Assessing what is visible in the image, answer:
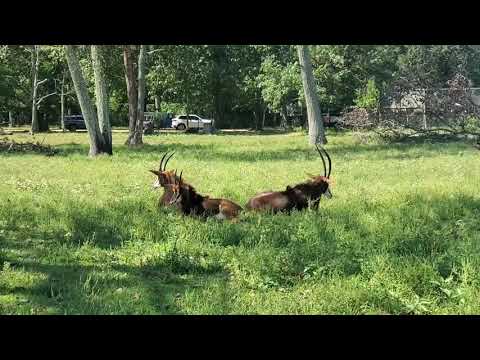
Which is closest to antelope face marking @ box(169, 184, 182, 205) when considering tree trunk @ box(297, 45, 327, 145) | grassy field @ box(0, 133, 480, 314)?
grassy field @ box(0, 133, 480, 314)

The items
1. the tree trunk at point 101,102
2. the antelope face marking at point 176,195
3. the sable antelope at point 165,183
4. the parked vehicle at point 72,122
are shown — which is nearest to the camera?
the antelope face marking at point 176,195

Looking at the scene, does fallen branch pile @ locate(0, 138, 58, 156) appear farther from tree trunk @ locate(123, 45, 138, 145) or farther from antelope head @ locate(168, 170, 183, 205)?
antelope head @ locate(168, 170, 183, 205)

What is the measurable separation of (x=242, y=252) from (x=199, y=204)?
7.02ft

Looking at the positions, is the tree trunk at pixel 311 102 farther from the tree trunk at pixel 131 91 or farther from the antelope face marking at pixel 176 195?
the antelope face marking at pixel 176 195

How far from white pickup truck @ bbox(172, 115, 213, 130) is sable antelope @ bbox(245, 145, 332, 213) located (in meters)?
36.2

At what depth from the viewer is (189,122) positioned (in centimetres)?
4484

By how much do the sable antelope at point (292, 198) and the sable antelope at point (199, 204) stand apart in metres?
0.36

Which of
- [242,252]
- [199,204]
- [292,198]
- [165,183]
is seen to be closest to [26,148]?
[165,183]

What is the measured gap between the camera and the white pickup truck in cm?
4450

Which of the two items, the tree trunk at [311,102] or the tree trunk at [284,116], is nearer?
the tree trunk at [311,102]

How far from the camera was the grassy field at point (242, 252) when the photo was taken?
15.0 feet

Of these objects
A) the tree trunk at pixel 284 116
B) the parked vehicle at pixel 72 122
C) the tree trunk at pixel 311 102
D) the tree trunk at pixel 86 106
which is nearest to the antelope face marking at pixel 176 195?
the tree trunk at pixel 86 106

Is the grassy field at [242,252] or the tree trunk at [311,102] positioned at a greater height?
the tree trunk at [311,102]
